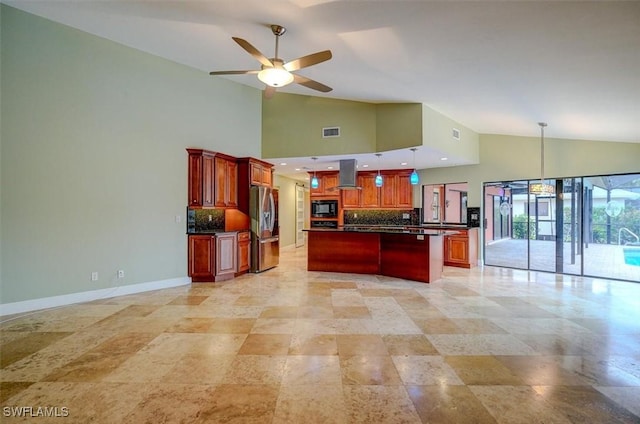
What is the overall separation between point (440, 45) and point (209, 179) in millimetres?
4382

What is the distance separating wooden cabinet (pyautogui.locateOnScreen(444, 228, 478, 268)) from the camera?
23.1 feet

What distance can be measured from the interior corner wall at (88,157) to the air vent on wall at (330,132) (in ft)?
7.99

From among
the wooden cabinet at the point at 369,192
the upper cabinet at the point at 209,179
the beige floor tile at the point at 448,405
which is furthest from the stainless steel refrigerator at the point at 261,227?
the beige floor tile at the point at 448,405

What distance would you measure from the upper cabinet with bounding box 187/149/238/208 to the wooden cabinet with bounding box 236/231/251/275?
2.25 ft

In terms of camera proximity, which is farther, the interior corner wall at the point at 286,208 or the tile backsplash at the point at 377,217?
the interior corner wall at the point at 286,208

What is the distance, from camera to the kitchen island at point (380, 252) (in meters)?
5.62

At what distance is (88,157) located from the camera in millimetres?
4469

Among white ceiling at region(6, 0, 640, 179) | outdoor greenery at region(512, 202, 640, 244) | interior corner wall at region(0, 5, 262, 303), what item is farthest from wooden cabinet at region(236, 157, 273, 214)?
outdoor greenery at region(512, 202, 640, 244)

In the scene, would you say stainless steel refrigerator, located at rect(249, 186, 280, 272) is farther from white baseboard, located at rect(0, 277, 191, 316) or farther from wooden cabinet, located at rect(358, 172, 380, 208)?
wooden cabinet, located at rect(358, 172, 380, 208)

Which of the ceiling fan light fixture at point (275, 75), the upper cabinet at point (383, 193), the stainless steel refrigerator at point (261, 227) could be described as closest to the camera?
the ceiling fan light fixture at point (275, 75)

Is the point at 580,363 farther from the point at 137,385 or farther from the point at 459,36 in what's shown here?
the point at 137,385

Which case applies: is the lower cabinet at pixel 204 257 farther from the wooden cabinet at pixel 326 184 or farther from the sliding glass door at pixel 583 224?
the sliding glass door at pixel 583 224

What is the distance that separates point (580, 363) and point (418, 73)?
12.2ft

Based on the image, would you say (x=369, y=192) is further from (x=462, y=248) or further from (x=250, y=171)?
(x=250, y=171)
